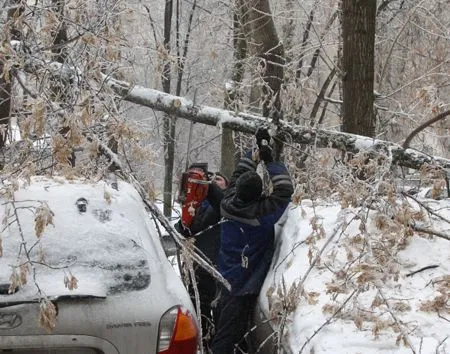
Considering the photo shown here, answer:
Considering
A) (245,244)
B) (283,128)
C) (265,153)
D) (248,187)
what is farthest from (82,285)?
(283,128)

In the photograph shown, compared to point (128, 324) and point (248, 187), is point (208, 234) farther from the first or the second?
point (128, 324)

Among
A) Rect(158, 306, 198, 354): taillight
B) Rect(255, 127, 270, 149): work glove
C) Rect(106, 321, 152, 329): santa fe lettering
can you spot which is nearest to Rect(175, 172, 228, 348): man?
Rect(255, 127, 270, 149): work glove

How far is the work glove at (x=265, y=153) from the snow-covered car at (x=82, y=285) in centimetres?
189

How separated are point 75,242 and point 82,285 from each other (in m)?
0.36

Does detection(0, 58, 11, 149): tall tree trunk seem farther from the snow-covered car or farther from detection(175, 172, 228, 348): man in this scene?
detection(175, 172, 228, 348): man

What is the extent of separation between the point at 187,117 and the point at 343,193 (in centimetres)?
209

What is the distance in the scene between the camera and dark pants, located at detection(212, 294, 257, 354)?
5238 mm

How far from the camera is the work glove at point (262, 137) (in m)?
5.68

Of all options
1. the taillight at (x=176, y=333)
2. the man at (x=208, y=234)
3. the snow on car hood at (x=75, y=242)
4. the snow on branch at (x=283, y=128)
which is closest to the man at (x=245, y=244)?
the snow on branch at (x=283, y=128)

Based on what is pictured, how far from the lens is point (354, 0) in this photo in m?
7.49

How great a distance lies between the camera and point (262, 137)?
18.9ft

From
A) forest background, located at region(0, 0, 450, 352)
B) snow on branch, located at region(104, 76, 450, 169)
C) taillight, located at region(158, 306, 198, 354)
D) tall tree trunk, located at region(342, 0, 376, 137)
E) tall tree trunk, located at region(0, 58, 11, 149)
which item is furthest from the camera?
tall tree trunk, located at region(342, 0, 376, 137)

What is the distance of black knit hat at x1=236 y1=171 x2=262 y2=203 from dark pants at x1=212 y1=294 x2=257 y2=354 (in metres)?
0.77

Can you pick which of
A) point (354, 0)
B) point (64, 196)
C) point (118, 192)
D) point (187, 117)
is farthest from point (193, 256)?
point (354, 0)
